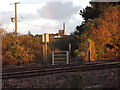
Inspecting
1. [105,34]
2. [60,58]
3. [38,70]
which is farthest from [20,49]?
[38,70]

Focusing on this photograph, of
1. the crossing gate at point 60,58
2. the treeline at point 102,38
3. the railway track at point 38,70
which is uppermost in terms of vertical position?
the treeline at point 102,38

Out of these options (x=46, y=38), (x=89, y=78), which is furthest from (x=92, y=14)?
(x=89, y=78)

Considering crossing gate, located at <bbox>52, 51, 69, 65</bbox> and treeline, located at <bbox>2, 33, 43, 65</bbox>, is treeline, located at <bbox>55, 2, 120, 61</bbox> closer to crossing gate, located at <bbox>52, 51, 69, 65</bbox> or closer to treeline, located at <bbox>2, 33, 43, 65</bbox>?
crossing gate, located at <bbox>52, 51, 69, 65</bbox>

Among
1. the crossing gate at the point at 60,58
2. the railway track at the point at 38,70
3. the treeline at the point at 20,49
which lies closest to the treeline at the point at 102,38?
the crossing gate at the point at 60,58

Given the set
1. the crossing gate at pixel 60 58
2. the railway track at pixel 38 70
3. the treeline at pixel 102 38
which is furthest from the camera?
the treeline at pixel 102 38

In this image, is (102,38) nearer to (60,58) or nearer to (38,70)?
(60,58)

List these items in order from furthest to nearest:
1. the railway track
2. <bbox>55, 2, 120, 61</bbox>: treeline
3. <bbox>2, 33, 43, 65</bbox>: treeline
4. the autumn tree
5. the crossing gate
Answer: the autumn tree → <bbox>55, 2, 120, 61</bbox>: treeline → the crossing gate → <bbox>2, 33, 43, 65</bbox>: treeline → the railway track

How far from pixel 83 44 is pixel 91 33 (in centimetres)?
187

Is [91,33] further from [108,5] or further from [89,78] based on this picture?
[89,78]

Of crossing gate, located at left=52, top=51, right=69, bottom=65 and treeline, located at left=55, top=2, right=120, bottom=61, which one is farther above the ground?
treeline, located at left=55, top=2, right=120, bottom=61

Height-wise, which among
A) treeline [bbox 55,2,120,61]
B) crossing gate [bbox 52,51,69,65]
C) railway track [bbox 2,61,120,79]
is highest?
treeline [bbox 55,2,120,61]

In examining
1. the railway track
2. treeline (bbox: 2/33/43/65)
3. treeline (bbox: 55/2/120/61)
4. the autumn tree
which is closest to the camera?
the railway track

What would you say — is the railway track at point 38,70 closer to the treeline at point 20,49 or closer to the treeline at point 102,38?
the treeline at point 20,49

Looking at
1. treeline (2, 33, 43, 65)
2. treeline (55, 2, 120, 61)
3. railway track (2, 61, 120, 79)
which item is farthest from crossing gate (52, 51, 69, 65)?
railway track (2, 61, 120, 79)
